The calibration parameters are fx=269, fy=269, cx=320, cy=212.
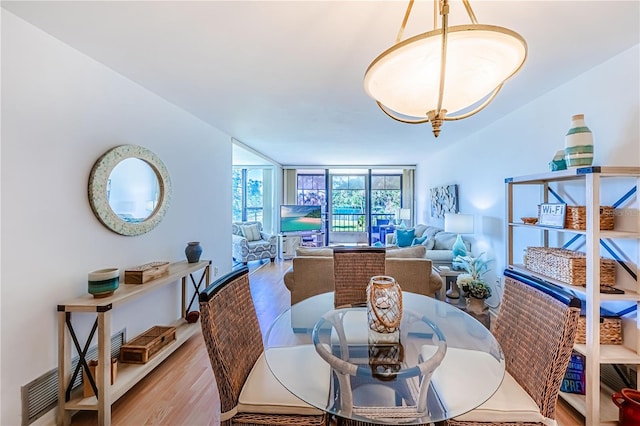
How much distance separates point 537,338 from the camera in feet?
4.19

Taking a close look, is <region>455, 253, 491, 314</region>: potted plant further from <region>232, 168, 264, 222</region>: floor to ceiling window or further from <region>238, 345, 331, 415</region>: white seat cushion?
<region>232, 168, 264, 222</region>: floor to ceiling window

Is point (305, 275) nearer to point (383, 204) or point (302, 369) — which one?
point (302, 369)

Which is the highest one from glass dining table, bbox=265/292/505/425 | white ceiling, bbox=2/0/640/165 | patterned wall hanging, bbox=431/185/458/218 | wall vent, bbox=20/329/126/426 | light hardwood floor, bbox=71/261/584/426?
white ceiling, bbox=2/0/640/165

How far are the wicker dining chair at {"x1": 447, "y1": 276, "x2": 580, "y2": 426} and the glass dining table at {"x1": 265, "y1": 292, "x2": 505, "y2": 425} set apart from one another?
0.08m

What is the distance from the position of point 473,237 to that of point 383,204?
3.73m

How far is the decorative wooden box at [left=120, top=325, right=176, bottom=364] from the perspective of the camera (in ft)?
6.71

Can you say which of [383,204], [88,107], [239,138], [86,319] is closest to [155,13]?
[88,107]

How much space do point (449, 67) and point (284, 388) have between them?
5.12 feet

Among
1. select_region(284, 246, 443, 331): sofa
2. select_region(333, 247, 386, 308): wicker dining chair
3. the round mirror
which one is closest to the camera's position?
the round mirror

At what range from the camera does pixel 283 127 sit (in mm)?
3547

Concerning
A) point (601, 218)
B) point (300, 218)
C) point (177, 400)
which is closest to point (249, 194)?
point (300, 218)

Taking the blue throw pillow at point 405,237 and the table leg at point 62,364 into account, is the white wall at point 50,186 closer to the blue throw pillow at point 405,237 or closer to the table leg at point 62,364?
the table leg at point 62,364

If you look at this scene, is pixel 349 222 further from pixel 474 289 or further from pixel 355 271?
pixel 355 271

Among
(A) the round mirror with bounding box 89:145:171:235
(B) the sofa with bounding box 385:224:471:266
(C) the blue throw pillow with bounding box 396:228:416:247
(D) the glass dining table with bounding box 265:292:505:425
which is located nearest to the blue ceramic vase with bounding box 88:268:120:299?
(A) the round mirror with bounding box 89:145:171:235
